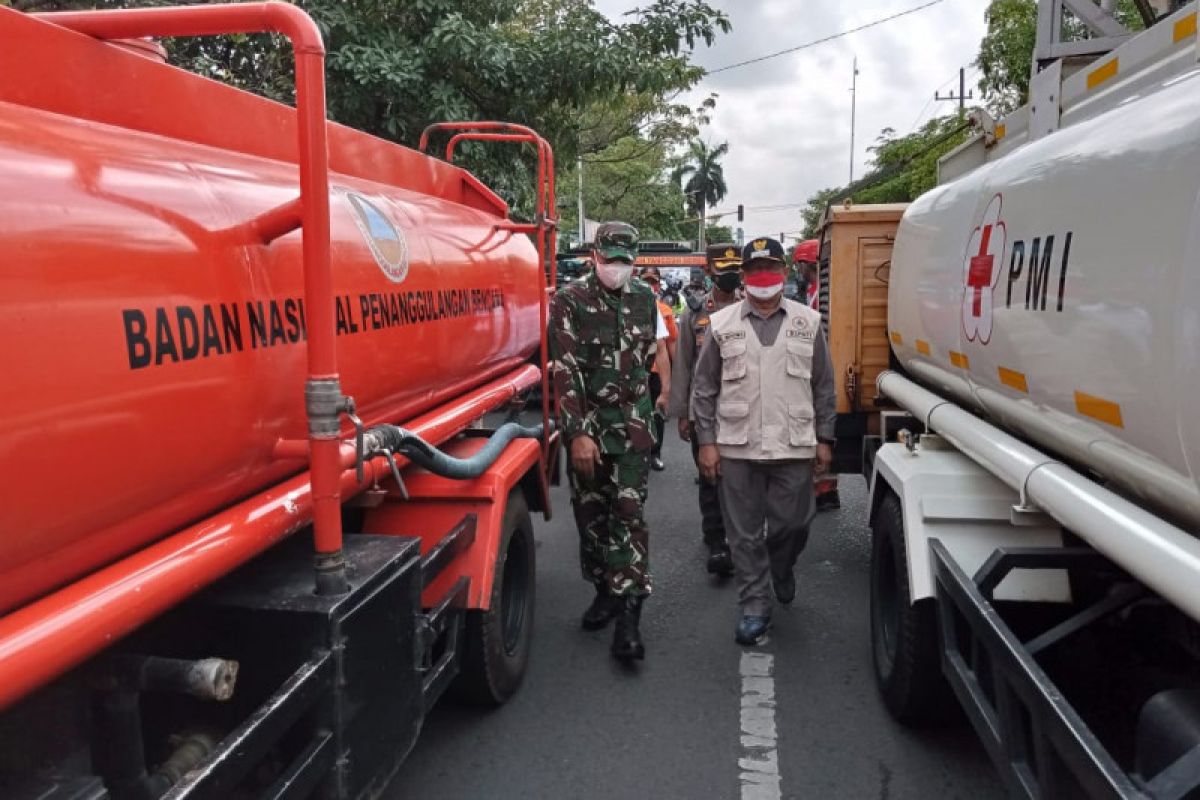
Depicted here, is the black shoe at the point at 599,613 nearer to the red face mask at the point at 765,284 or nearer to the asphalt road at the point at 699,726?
the asphalt road at the point at 699,726

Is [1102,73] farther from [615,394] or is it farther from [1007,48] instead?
→ [1007,48]

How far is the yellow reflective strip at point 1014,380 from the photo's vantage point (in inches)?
103

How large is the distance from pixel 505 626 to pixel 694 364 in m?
1.66

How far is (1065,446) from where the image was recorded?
94.8 inches

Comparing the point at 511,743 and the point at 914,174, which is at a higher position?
the point at 914,174

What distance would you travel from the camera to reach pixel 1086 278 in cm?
213

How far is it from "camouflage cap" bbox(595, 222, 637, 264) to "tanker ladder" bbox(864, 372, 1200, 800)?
4.45 ft

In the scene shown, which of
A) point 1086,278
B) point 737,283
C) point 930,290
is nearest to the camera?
point 1086,278

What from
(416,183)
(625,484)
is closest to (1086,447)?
(625,484)

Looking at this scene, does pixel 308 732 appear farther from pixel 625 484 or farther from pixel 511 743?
pixel 625 484

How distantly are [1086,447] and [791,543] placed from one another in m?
2.12

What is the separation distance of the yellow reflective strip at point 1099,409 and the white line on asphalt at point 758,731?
1.61 m

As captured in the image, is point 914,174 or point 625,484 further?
point 914,174

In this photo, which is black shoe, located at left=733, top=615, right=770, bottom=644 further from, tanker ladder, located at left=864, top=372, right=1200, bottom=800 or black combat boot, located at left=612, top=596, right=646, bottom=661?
tanker ladder, located at left=864, top=372, right=1200, bottom=800
